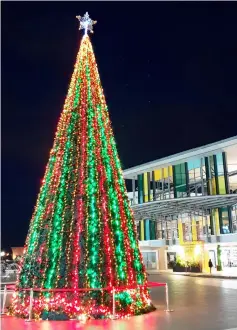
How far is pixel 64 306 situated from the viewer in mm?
8367

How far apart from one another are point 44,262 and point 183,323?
337 centimetres

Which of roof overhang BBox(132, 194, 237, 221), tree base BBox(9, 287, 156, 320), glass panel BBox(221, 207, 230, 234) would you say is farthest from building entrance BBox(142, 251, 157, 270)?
tree base BBox(9, 287, 156, 320)

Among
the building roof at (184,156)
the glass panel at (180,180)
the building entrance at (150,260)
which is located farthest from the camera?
the glass panel at (180,180)

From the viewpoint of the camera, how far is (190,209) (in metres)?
32.8

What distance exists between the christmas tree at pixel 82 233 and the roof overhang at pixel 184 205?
20.0m

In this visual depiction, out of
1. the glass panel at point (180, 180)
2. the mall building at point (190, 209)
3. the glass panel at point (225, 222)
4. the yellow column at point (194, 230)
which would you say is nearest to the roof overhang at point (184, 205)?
the mall building at point (190, 209)

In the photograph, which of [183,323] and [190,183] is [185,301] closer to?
[183,323]

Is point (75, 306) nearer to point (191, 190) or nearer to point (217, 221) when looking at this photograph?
point (217, 221)

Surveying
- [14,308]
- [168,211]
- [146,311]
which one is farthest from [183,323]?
[168,211]

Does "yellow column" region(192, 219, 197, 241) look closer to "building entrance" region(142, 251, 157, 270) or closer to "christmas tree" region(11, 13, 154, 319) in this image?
"building entrance" region(142, 251, 157, 270)

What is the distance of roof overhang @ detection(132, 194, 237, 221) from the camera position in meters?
29.0

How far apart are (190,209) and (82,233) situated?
25.2m

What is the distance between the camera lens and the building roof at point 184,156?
3331cm

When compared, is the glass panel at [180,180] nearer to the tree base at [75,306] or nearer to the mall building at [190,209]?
the mall building at [190,209]
